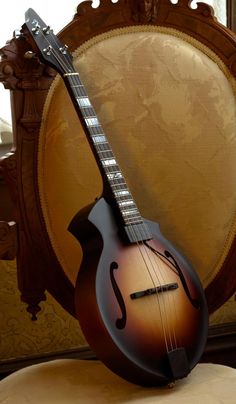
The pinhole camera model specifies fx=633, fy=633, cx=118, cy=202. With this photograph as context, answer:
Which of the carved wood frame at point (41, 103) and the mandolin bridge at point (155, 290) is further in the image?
the carved wood frame at point (41, 103)

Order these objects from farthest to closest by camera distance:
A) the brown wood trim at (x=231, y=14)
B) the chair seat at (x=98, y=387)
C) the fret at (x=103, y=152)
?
the brown wood trim at (x=231, y=14) < the fret at (x=103, y=152) < the chair seat at (x=98, y=387)

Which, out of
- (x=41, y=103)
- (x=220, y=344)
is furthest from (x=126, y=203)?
(x=220, y=344)

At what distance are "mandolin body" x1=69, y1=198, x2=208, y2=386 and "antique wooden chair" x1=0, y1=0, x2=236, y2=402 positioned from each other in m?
0.12

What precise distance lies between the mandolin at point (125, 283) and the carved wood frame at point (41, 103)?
5cm

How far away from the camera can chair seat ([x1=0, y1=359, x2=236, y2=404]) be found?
0.85m

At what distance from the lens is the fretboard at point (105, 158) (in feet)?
3.10

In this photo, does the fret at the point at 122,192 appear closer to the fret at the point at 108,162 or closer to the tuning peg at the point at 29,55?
the fret at the point at 108,162

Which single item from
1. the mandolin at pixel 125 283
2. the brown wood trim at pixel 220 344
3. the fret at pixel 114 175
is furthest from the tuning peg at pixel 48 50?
the brown wood trim at pixel 220 344

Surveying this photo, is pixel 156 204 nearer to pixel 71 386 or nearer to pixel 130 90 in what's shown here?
pixel 130 90

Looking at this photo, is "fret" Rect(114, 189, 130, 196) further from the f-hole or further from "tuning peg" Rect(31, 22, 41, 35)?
"tuning peg" Rect(31, 22, 41, 35)

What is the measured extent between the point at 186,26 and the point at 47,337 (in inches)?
28.8

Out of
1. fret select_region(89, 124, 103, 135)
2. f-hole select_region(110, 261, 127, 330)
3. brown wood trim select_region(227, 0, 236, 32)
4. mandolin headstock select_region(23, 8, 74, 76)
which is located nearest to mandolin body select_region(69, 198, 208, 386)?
f-hole select_region(110, 261, 127, 330)

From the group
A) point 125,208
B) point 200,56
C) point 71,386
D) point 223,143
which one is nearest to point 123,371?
point 71,386

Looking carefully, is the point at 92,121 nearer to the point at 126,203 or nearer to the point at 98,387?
the point at 126,203
